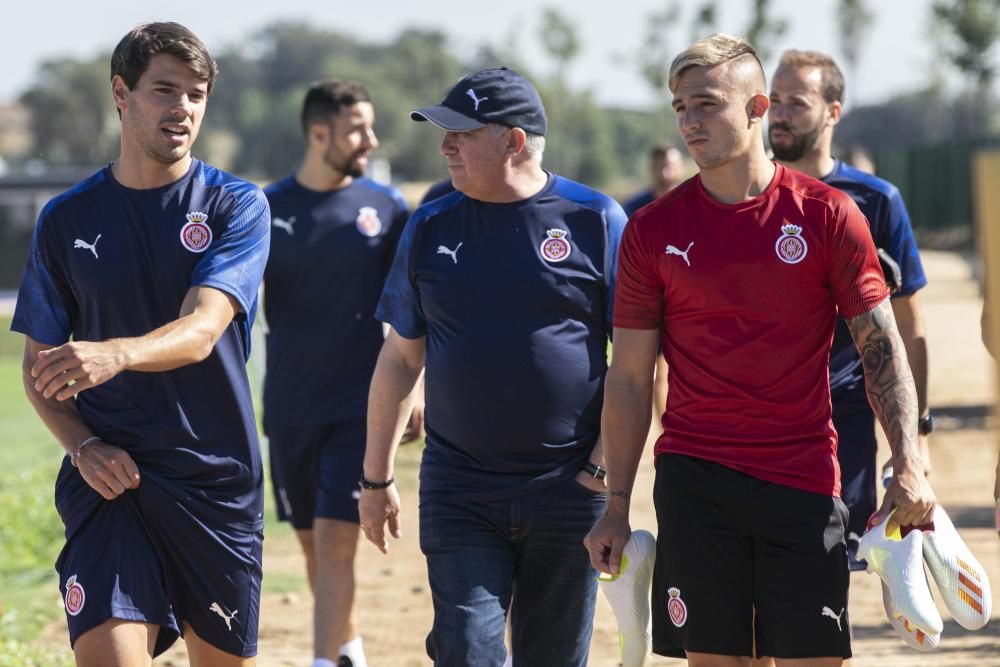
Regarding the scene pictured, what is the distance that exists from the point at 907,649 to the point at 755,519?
11.9 ft

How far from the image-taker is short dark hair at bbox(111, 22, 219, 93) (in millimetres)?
4914

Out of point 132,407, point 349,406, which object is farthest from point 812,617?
point 349,406

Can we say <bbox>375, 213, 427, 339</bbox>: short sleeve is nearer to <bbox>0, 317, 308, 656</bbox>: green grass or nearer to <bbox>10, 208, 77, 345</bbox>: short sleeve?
<bbox>10, 208, 77, 345</bbox>: short sleeve

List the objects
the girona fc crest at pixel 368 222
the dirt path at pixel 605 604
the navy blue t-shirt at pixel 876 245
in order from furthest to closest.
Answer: the dirt path at pixel 605 604 < the girona fc crest at pixel 368 222 < the navy blue t-shirt at pixel 876 245

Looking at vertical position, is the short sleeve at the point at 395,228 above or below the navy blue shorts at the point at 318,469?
above

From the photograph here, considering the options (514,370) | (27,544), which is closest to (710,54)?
(514,370)

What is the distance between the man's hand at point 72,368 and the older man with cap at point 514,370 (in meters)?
1.26

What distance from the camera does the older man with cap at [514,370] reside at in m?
5.14

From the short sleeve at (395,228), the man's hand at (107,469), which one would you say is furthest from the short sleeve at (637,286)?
the short sleeve at (395,228)

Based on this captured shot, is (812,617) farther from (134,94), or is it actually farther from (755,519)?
(134,94)

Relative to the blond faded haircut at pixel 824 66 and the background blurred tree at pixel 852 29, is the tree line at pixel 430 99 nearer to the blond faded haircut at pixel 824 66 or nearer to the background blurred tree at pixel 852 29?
the background blurred tree at pixel 852 29

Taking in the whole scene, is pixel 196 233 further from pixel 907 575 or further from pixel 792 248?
pixel 907 575

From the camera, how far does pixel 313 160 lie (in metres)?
7.71

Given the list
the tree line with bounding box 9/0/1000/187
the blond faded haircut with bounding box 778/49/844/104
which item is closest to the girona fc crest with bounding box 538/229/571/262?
the blond faded haircut with bounding box 778/49/844/104
